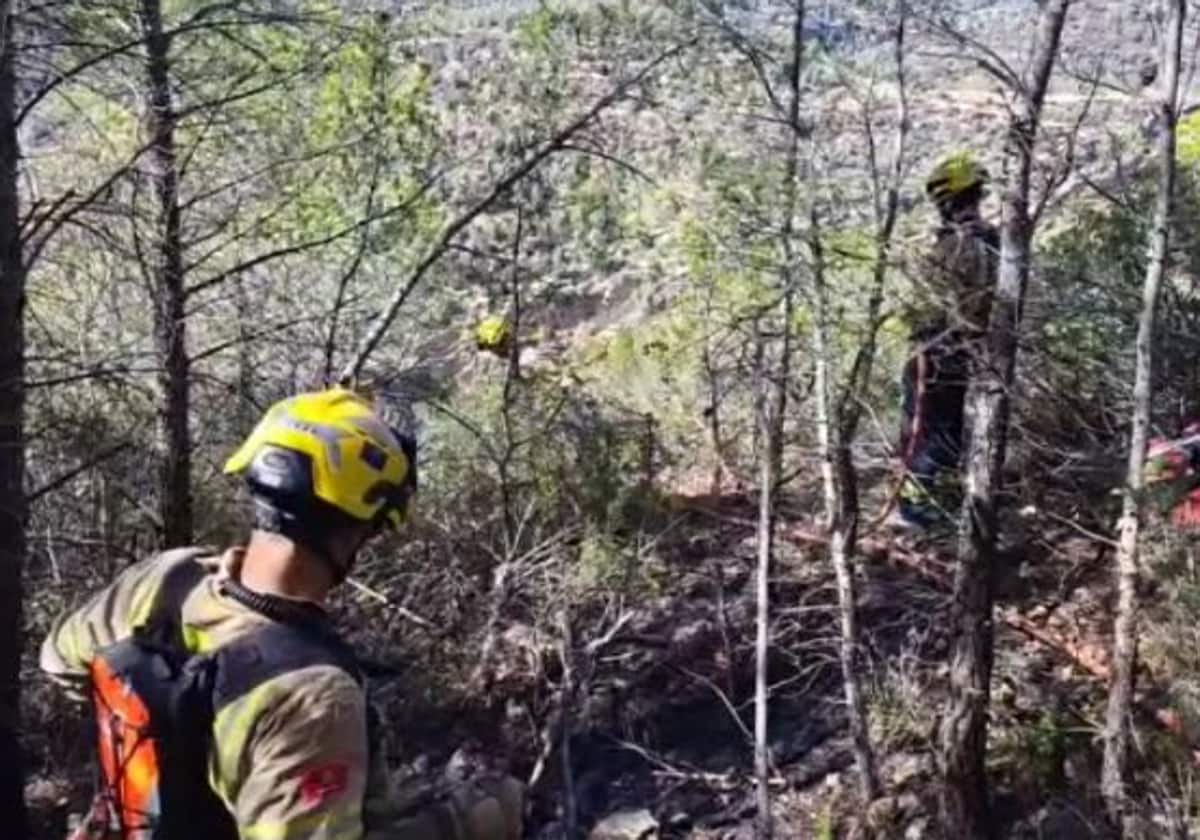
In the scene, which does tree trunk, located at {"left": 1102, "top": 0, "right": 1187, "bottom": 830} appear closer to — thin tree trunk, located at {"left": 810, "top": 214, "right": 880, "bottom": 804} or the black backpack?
thin tree trunk, located at {"left": 810, "top": 214, "right": 880, "bottom": 804}

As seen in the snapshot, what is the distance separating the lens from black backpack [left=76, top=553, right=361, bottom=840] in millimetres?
2055

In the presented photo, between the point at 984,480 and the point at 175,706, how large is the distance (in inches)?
146

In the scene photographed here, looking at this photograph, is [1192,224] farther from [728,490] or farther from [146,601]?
[146,601]

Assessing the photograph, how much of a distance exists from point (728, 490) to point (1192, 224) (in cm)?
306

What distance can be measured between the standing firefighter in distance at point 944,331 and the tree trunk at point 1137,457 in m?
0.58

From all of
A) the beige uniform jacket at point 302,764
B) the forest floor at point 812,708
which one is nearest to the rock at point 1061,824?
the forest floor at point 812,708

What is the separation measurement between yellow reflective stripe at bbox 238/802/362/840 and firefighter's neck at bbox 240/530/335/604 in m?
0.34

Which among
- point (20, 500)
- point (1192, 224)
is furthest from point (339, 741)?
point (1192, 224)

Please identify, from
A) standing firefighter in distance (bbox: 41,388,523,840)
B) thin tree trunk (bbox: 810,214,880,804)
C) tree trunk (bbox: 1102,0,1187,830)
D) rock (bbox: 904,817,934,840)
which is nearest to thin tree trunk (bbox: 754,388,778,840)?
thin tree trunk (bbox: 810,214,880,804)

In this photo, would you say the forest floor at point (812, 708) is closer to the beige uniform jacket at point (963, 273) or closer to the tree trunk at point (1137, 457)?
the tree trunk at point (1137, 457)

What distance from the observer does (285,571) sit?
2.20 meters

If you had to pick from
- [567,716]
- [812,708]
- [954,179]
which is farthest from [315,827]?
[954,179]

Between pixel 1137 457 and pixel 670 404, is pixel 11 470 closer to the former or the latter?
pixel 1137 457

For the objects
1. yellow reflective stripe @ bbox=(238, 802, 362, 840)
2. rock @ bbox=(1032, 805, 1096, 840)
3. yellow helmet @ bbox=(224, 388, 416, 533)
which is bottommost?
rock @ bbox=(1032, 805, 1096, 840)
